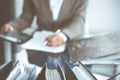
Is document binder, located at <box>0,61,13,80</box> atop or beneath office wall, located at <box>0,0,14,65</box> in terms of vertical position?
beneath

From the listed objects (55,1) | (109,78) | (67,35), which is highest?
(55,1)

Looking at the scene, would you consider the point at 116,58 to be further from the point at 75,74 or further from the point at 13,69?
the point at 13,69

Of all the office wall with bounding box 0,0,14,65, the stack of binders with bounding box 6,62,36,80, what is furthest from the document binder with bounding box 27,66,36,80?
the office wall with bounding box 0,0,14,65

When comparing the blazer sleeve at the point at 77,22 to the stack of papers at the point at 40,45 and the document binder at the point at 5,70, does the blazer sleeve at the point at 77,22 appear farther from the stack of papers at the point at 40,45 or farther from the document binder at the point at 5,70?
the document binder at the point at 5,70

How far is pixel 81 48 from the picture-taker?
2.14ft

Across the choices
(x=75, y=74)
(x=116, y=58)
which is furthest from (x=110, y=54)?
(x=75, y=74)

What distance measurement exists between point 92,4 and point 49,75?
23cm

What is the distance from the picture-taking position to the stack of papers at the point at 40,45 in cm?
65

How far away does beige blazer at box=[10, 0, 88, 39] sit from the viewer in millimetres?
634

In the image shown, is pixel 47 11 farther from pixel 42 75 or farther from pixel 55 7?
pixel 42 75

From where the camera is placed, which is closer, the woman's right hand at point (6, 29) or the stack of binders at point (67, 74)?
the stack of binders at point (67, 74)

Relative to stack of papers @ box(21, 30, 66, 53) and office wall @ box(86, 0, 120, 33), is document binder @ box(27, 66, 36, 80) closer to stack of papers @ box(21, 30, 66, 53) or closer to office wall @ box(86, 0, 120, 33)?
stack of papers @ box(21, 30, 66, 53)

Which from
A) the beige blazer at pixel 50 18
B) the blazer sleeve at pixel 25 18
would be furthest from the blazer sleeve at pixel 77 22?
the blazer sleeve at pixel 25 18

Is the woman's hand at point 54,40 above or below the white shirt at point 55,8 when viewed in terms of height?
below
